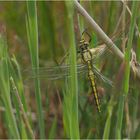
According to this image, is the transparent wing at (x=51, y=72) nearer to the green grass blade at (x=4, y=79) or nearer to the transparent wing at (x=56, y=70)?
the transparent wing at (x=56, y=70)

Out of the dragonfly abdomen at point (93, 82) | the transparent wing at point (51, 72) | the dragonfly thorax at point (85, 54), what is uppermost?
the dragonfly thorax at point (85, 54)

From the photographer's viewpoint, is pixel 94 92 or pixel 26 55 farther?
pixel 26 55

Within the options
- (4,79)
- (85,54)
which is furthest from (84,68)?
(4,79)

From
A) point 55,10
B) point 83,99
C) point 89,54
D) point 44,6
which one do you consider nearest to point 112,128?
point 83,99

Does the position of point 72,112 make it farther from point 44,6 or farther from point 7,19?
point 7,19

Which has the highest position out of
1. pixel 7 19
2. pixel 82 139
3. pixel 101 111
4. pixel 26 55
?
pixel 7 19

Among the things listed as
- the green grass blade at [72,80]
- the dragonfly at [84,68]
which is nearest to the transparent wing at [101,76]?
the dragonfly at [84,68]

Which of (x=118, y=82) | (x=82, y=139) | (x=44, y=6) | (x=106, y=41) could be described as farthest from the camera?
(x=44, y=6)

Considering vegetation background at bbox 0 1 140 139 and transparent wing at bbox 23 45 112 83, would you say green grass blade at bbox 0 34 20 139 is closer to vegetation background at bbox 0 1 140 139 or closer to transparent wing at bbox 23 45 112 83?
Answer: vegetation background at bbox 0 1 140 139

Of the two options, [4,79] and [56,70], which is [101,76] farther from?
[4,79]
